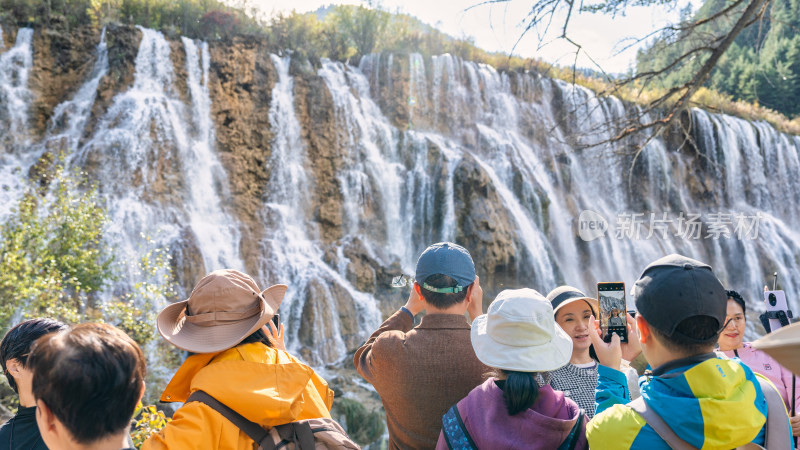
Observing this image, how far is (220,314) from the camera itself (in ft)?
5.95

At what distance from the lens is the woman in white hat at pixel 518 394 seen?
1.62 m

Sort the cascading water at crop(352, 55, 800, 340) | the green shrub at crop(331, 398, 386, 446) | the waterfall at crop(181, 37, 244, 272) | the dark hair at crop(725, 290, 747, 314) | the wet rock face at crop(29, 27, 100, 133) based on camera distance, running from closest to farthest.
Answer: the dark hair at crop(725, 290, 747, 314) → the green shrub at crop(331, 398, 386, 446) → the waterfall at crop(181, 37, 244, 272) → the wet rock face at crop(29, 27, 100, 133) → the cascading water at crop(352, 55, 800, 340)

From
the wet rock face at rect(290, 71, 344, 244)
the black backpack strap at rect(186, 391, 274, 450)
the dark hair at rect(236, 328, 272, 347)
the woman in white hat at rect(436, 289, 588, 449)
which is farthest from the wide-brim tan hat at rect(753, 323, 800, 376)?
the wet rock face at rect(290, 71, 344, 244)

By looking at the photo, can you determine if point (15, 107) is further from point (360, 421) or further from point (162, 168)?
point (360, 421)

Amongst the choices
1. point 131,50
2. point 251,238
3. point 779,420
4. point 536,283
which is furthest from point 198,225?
point 779,420

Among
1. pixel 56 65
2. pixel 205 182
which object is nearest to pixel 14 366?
pixel 205 182

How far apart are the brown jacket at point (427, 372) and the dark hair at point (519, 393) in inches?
16.8

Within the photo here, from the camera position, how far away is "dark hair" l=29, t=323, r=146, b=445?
1286 millimetres

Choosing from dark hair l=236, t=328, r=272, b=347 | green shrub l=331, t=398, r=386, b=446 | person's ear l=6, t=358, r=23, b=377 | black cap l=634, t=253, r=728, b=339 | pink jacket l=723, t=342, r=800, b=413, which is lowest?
green shrub l=331, t=398, r=386, b=446

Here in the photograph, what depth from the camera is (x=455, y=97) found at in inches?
666

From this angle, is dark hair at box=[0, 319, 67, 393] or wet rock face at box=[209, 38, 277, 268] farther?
wet rock face at box=[209, 38, 277, 268]

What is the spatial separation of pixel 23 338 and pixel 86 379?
111 centimetres

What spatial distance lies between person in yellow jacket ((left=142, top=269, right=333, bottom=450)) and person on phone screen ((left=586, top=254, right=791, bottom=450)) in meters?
0.94

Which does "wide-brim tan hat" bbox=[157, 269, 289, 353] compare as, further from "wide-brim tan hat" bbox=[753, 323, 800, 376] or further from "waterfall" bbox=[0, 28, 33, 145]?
"waterfall" bbox=[0, 28, 33, 145]
